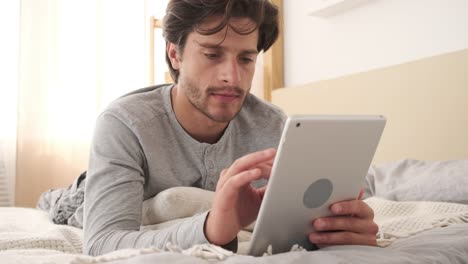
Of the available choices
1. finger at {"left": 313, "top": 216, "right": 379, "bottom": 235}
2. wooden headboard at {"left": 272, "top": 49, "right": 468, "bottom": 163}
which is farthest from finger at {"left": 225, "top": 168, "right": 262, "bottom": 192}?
wooden headboard at {"left": 272, "top": 49, "right": 468, "bottom": 163}

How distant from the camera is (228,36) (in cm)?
100

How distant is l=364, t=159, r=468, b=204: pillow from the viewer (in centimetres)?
113

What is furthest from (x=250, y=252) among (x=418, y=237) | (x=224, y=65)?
(x=224, y=65)

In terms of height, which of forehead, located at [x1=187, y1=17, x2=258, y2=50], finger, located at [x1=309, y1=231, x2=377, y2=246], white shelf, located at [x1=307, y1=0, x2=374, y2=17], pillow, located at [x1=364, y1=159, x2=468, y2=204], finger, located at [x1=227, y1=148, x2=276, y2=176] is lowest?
pillow, located at [x1=364, y1=159, x2=468, y2=204]

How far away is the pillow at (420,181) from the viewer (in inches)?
44.6

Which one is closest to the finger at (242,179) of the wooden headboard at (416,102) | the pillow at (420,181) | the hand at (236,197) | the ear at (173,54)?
the hand at (236,197)

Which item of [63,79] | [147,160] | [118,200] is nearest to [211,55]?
[147,160]

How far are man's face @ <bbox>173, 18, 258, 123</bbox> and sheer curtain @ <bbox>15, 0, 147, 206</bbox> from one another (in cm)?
146

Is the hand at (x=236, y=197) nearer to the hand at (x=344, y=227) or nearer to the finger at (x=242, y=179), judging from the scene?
the finger at (x=242, y=179)

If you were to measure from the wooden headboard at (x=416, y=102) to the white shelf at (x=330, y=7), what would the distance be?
0.31m

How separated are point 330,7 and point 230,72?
1.11 meters

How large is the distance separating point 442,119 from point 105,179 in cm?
109

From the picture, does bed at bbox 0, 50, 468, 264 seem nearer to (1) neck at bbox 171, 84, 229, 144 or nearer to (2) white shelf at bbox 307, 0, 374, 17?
(1) neck at bbox 171, 84, 229, 144

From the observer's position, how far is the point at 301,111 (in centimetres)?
205
